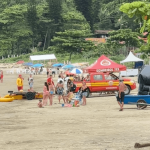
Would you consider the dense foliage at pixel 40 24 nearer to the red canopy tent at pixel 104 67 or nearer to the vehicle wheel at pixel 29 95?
the red canopy tent at pixel 104 67

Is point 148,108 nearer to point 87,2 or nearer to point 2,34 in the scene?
point 2,34

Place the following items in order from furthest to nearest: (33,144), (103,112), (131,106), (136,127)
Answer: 1. (131,106)
2. (103,112)
3. (136,127)
4. (33,144)

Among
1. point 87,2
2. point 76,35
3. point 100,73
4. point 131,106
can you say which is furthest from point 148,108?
point 87,2

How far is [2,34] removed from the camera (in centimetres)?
9988

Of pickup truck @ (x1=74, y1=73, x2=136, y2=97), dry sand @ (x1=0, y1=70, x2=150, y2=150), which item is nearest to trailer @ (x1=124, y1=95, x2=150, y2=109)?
dry sand @ (x1=0, y1=70, x2=150, y2=150)

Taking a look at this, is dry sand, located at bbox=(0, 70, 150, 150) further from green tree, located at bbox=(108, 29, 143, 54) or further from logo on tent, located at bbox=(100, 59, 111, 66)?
green tree, located at bbox=(108, 29, 143, 54)

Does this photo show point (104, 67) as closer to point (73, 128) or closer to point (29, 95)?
point (29, 95)

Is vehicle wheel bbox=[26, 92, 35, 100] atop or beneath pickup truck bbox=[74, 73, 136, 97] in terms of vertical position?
beneath

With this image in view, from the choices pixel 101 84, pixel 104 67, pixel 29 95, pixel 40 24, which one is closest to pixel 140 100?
pixel 101 84

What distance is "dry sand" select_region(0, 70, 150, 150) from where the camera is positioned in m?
12.7

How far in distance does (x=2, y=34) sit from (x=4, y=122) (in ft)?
274

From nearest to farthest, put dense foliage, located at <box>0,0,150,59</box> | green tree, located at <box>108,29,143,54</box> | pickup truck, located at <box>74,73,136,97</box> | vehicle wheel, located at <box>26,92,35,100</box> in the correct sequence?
vehicle wheel, located at <box>26,92,35,100</box>, pickup truck, located at <box>74,73,136,97</box>, green tree, located at <box>108,29,143,54</box>, dense foliage, located at <box>0,0,150,59</box>

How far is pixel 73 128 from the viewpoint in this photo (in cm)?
1575

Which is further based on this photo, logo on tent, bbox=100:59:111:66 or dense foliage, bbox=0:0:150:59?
dense foliage, bbox=0:0:150:59
